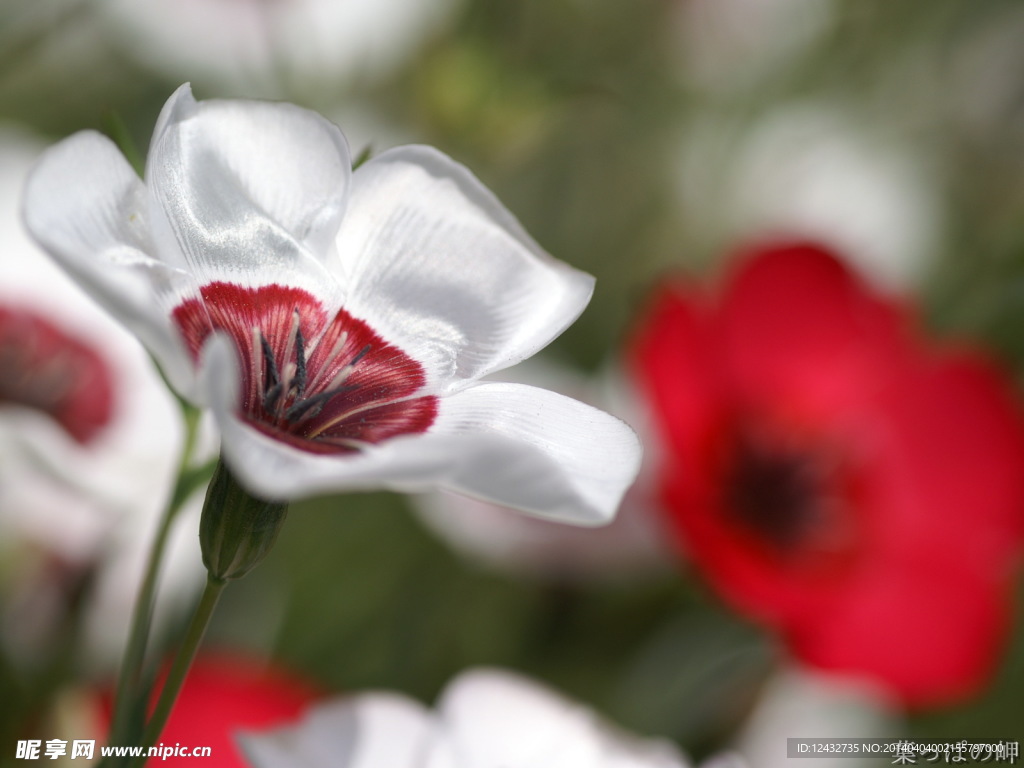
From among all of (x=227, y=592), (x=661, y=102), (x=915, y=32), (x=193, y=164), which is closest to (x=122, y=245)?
(x=193, y=164)

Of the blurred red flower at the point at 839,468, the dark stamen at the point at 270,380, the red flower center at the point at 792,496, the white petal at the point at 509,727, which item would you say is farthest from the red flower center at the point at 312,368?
→ the red flower center at the point at 792,496

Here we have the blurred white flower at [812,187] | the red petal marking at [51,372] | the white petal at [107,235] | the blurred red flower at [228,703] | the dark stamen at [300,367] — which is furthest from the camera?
the blurred white flower at [812,187]

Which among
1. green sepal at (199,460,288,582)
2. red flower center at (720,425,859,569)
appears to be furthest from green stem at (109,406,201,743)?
red flower center at (720,425,859,569)

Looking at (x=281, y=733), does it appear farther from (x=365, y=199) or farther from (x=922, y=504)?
(x=922, y=504)

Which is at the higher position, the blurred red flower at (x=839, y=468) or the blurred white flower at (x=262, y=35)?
the blurred white flower at (x=262, y=35)

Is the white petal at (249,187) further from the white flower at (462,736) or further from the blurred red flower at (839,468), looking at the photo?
the blurred red flower at (839,468)

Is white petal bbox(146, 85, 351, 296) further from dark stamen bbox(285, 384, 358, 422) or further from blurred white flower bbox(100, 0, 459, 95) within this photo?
blurred white flower bbox(100, 0, 459, 95)
